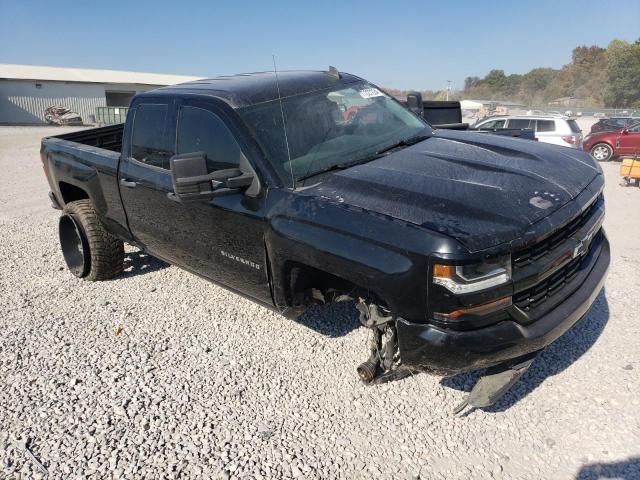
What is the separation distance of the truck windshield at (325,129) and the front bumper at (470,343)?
118 cm

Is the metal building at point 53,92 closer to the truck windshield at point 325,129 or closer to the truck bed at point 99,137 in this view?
the truck bed at point 99,137

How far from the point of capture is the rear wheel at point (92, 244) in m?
4.84

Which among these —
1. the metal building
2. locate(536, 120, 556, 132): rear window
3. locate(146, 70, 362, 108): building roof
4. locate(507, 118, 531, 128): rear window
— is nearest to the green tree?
the metal building

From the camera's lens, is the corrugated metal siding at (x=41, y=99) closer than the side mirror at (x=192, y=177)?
No

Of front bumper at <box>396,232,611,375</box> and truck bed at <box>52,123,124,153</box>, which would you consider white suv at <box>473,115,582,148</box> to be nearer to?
truck bed at <box>52,123,124,153</box>

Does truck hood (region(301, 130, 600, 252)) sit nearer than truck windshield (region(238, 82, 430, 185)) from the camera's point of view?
Yes

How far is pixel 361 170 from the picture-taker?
3.00 m

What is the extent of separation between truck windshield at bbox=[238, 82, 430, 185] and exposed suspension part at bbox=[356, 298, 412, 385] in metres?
0.91

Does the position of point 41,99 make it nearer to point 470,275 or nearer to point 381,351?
point 381,351

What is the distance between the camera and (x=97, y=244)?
4840 millimetres

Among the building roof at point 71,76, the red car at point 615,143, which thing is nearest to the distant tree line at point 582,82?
the building roof at point 71,76

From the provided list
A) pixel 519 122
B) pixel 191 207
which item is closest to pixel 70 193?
pixel 191 207

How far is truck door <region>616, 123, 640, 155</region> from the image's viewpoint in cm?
1539

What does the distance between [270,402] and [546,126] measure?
13.4 meters
